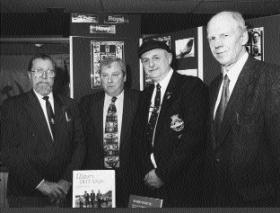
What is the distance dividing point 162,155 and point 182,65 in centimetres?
122

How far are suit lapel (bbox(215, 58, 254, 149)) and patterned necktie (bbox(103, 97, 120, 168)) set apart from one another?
109cm

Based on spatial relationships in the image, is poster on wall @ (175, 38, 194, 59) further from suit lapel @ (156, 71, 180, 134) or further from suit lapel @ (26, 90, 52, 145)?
suit lapel @ (26, 90, 52, 145)

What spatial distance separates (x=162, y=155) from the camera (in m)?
2.38

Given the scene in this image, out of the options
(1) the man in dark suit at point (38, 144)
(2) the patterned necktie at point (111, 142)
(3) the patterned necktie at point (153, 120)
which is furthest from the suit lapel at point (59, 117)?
(3) the patterned necktie at point (153, 120)

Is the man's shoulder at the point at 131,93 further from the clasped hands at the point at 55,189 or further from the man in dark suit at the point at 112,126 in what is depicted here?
the clasped hands at the point at 55,189

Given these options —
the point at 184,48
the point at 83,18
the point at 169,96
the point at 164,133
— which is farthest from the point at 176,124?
the point at 83,18

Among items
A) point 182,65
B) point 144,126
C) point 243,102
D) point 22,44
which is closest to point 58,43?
point 22,44

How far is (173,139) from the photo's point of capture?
237 centimetres

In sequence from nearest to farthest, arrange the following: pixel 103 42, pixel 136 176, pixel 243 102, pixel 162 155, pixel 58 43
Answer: pixel 243 102 < pixel 162 155 < pixel 136 176 < pixel 103 42 < pixel 58 43

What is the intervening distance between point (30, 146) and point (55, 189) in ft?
1.16

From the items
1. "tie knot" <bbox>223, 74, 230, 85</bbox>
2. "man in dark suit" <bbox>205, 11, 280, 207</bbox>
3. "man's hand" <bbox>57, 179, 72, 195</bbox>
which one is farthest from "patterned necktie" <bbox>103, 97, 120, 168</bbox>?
"tie knot" <bbox>223, 74, 230, 85</bbox>

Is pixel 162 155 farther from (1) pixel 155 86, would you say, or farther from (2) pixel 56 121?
(2) pixel 56 121

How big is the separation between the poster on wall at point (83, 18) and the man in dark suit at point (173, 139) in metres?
1.38

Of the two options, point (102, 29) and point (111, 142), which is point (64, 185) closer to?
point (111, 142)
